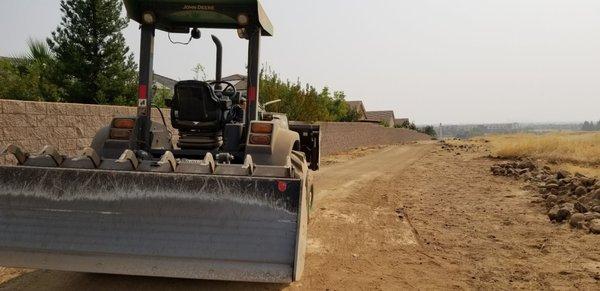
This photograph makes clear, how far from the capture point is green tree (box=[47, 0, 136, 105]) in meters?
16.0

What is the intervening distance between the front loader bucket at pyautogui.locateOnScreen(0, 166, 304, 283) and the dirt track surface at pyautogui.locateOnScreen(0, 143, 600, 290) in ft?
1.81

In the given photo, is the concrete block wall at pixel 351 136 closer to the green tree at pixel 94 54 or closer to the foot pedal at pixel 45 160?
the green tree at pixel 94 54

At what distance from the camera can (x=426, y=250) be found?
5.82 m

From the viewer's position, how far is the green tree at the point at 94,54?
16.0 meters

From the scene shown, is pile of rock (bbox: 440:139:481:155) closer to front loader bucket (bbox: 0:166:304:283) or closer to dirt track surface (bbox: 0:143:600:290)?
dirt track surface (bbox: 0:143:600:290)

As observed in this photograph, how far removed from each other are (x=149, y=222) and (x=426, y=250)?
3.43 metres

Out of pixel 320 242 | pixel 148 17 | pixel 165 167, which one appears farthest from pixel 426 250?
pixel 148 17

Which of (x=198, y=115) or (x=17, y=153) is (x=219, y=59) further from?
(x=17, y=153)

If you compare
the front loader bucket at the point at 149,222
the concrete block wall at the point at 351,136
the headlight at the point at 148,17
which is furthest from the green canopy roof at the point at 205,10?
the concrete block wall at the point at 351,136

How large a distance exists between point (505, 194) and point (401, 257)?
19.0ft

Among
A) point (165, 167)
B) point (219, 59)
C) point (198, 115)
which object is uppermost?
point (219, 59)

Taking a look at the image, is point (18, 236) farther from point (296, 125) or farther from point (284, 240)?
point (296, 125)

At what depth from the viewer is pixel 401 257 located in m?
5.50

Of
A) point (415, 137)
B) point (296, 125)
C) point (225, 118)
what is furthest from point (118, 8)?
point (415, 137)
